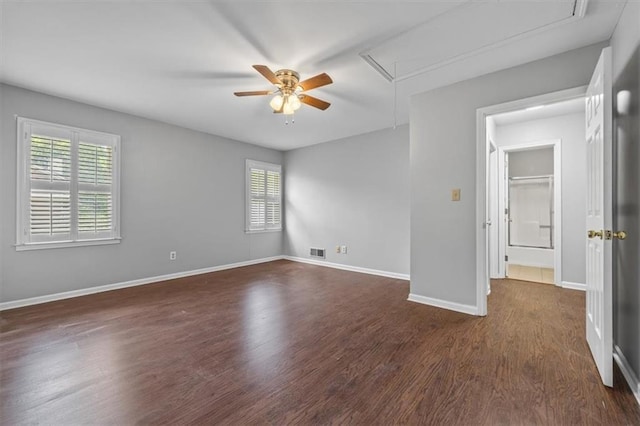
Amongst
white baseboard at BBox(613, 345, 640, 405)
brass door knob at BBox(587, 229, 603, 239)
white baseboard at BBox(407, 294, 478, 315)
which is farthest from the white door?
white baseboard at BBox(407, 294, 478, 315)

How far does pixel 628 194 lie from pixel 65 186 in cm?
551

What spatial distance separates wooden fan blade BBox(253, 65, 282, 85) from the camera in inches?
85.9

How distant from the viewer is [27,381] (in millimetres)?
1771

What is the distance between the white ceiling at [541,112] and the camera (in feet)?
11.9

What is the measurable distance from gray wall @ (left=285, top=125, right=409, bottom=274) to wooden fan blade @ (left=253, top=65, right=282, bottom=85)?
8.89ft

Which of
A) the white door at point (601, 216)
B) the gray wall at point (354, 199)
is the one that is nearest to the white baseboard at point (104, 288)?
the gray wall at point (354, 199)

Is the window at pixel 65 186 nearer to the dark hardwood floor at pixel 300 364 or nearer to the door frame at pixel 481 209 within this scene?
the dark hardwood floor at pixel 300 364

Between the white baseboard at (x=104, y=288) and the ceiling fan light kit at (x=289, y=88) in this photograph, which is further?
the white baseboard at (x=104, y=288)

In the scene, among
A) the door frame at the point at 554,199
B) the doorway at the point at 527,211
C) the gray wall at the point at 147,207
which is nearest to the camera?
the gray wall at the point at 147,207

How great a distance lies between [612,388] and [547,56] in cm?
266

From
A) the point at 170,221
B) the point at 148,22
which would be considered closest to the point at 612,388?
the point at 148,22

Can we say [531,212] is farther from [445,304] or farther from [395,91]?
[395,91]

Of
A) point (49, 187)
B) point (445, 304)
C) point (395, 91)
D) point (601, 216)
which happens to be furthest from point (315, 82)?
point (49, 187)

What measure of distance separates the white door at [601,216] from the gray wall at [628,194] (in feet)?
0.47
